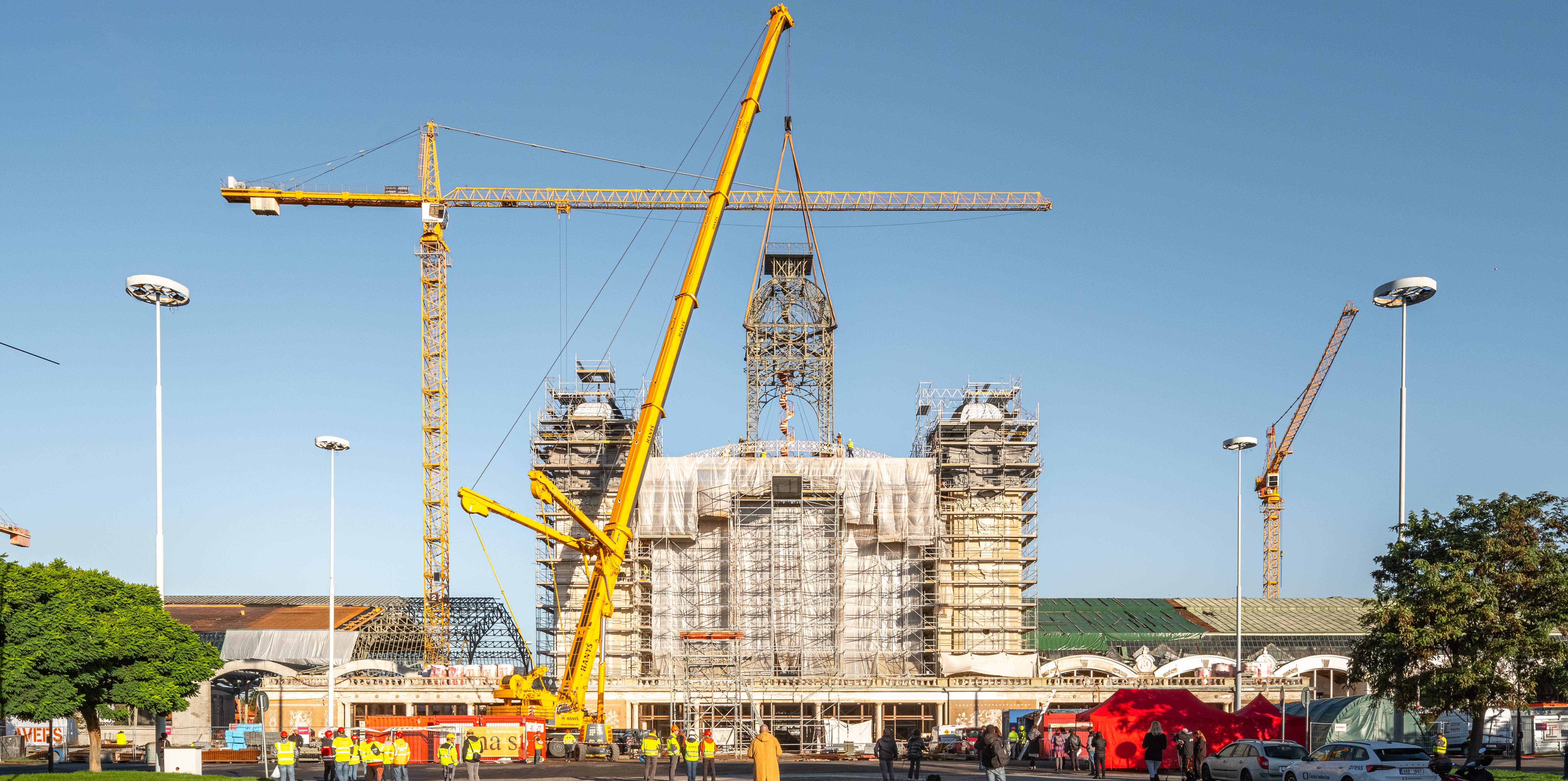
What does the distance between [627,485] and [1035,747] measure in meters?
23.9

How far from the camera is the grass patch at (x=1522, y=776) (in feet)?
104

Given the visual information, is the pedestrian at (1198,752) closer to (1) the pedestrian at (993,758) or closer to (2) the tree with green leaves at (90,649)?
(1) the pedestrian at (993,758)

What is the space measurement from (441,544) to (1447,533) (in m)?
74.4

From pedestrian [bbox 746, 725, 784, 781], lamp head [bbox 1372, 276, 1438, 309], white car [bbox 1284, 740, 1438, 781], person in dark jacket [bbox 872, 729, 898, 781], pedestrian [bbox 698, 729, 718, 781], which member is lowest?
pedestrian [bbox 698, 729, 718, 781]

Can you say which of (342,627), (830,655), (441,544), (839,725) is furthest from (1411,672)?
(342,627)

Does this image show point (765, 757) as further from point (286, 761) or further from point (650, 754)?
point (286, 761)

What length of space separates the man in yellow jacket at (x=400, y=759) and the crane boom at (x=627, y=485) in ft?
72.2

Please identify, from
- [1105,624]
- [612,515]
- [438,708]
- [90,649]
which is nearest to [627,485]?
[612,515]

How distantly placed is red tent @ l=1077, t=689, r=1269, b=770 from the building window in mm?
40846

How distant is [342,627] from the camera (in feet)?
328

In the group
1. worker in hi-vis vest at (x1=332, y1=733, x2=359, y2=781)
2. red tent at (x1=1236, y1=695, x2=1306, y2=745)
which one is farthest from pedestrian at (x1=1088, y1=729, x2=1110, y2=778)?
worker in hi-vis vest at (x1=332, y1=733, x2=359, y2=781)

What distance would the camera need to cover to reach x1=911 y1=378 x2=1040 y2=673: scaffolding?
83.3 metres

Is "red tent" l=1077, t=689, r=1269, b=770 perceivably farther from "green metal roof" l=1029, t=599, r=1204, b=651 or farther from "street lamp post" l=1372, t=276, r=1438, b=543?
"green metal roof" l=1029, t=599, r=1204, b=651

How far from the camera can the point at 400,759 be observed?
114 feet
